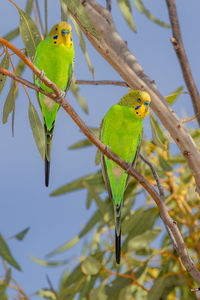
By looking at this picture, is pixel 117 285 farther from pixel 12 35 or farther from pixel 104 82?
pixel 12 35

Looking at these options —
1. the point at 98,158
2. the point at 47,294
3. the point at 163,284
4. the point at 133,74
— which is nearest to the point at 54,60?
the point at 133,74

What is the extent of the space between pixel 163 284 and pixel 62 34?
4.95ft

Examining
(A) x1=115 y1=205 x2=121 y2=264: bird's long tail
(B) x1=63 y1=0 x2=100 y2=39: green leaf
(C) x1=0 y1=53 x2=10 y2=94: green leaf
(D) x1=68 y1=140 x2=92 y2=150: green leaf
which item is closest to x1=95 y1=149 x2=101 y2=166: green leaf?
(A) x1=115 y1=205 x2=121 y2=264: bird's long tail

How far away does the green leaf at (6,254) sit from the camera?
2359 mm

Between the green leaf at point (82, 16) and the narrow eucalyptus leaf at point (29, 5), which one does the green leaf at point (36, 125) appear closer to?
the green leaf at point (82, 16)

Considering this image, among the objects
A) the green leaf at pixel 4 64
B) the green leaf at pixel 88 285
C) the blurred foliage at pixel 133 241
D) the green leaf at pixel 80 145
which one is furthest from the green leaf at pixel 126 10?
the green leaf at pixel 88 285

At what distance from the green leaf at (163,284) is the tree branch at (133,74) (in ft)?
2.61

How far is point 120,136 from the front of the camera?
2.20 m

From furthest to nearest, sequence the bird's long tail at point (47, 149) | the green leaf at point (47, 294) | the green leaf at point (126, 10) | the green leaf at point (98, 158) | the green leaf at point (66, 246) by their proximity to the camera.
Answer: the green leaf at point (66, 246) < the green leaf at point (47, 294) < the green leaf at point (126, 10) < the green leaf at point (98, 158) < the bird's long tail at point (47, 149)

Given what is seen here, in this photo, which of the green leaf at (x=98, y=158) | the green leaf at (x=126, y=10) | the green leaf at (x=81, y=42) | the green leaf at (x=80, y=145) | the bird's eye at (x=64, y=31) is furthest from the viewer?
the green leaf at (x=80, y=145)

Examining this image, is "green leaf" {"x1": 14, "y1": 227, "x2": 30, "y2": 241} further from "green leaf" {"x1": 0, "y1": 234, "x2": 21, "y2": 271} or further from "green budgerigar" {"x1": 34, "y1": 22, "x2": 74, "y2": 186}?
"green budgerigar" {"x1": 34, "y1": 22, "x2": 74, "y2": 186}

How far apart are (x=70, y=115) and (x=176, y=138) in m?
0.70

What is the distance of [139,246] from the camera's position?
8.53ft

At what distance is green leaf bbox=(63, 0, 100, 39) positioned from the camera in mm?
1580
